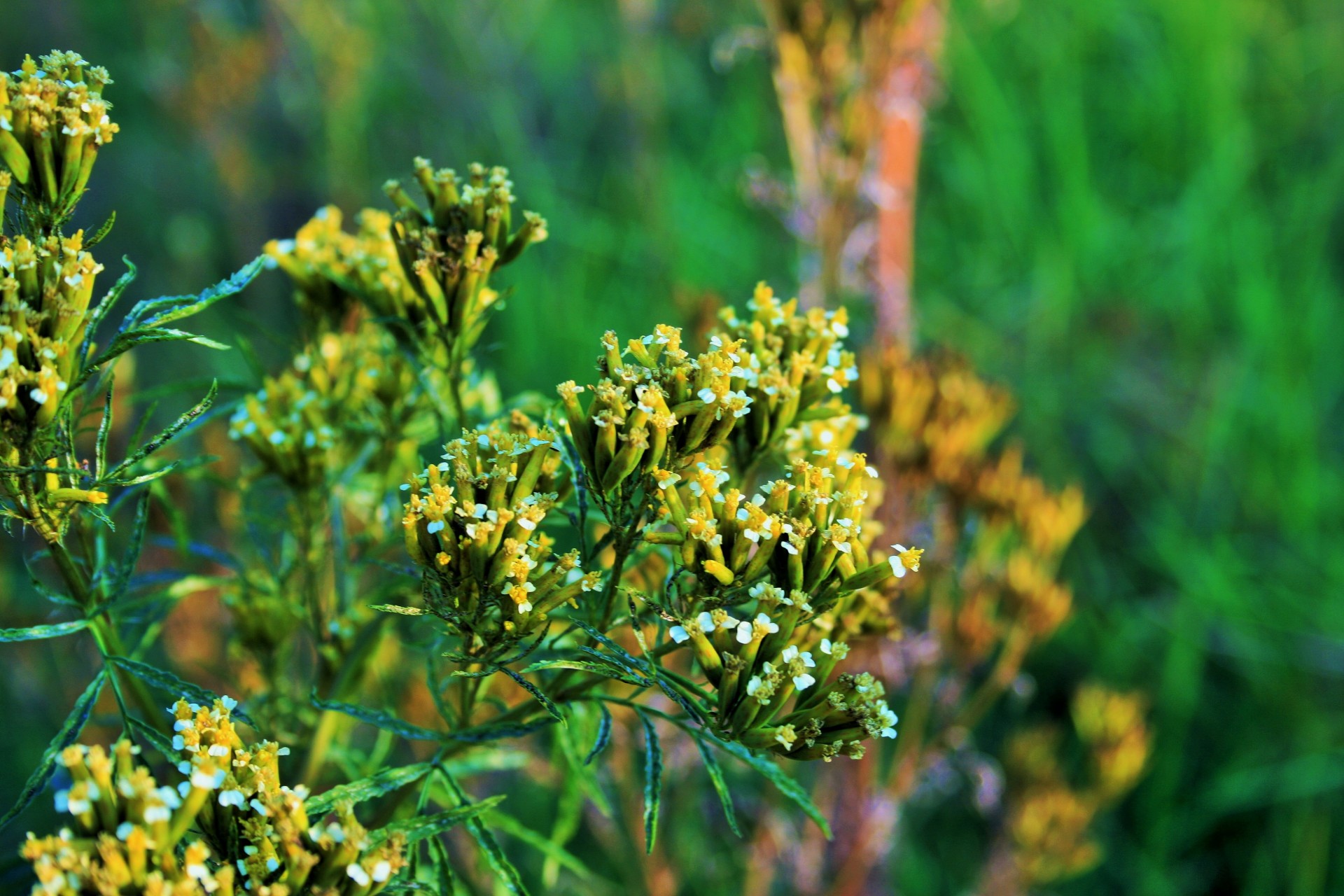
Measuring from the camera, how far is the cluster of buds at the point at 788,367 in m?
1.42

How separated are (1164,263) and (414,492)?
165 inches

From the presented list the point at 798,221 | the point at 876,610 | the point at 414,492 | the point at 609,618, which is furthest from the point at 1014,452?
the point at 414,492

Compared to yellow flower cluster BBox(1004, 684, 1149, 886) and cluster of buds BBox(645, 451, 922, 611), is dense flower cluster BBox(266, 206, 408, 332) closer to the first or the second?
cluster of buds BBox(645, 451, 922, 611)

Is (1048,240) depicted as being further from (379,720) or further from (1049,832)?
(379,720)

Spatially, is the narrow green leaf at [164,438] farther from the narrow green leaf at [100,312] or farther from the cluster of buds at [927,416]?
the cluster of buds at [927,416]

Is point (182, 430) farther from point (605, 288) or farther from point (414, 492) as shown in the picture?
point (605, 288)

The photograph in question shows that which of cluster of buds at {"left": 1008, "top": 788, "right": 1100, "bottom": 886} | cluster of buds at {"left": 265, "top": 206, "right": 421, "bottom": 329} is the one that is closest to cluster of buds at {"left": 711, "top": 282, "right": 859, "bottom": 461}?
cluster of buds at {"left": 265, "top": 206, "right": 421, "bottom": 329}

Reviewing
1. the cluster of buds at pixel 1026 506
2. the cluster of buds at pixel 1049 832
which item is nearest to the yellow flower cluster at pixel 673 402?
the cluster of buds at pixel 1026 506

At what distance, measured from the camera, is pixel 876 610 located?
1.57 metres

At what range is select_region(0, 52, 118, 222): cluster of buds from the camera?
1240mm

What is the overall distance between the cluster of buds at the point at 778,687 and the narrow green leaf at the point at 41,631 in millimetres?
718

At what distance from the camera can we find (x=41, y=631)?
49.0 inches

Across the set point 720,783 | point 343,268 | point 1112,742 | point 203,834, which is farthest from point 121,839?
point 1112,742

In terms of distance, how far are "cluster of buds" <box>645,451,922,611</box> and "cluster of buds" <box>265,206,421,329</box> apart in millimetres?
580
